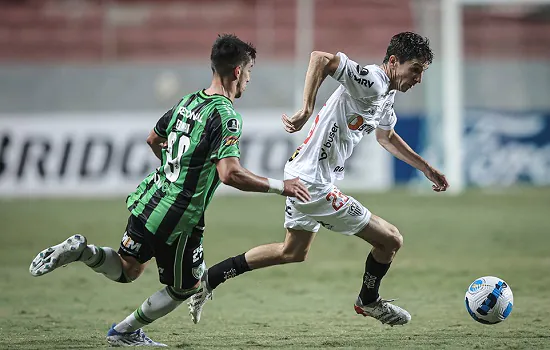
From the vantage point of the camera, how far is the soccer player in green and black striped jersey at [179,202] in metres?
5.84

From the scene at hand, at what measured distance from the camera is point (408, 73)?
22.0 feet

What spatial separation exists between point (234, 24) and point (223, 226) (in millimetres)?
10616

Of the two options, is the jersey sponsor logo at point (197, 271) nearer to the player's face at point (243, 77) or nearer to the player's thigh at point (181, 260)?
the player's thigh at point (181, 260)

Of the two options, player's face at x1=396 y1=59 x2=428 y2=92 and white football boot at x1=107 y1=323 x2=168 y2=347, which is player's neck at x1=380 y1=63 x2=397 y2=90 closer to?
player's face at x1=396 y1=59 x2=428 y2=92

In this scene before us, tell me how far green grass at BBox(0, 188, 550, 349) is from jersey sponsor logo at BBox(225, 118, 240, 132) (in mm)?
1502

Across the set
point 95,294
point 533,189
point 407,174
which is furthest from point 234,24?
point 95,294

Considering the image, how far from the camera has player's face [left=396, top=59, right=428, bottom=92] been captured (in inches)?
263

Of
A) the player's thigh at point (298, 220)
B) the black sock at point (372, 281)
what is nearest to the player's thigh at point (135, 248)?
the player's thigh at point (298, 220)

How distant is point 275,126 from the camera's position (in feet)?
65.1

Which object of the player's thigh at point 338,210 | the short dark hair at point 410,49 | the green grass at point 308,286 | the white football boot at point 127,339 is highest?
the short dark hair at point 410,49

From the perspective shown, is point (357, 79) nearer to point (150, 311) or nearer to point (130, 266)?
point (130, 266)

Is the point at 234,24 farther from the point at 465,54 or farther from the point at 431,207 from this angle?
the point at 431,207

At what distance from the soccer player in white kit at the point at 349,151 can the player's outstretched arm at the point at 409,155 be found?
0.23 m

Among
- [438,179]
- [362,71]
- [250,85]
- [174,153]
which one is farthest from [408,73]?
[250,85]
